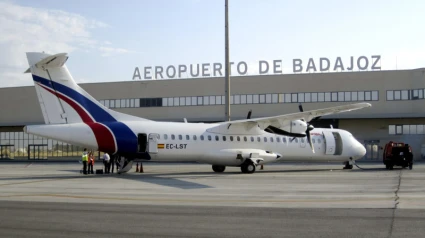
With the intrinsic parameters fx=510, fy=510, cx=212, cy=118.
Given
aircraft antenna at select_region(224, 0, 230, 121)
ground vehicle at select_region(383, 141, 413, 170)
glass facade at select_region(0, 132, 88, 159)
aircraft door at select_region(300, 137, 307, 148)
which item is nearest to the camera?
aircraft door at select_region(300, 137, 307, 148)

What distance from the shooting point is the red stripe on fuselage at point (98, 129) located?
27.5 metres

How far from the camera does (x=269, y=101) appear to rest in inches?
2502

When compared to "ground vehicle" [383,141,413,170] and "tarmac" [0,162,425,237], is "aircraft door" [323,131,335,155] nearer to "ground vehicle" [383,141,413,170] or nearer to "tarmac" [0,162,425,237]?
"ground vehicle" [383,141,413,170]

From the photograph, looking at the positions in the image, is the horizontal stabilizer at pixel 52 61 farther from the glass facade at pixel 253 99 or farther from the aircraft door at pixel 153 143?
the glass facade at pixel 253 99

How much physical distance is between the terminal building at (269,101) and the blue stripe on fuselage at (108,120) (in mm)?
35712

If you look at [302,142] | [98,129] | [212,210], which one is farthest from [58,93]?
[302,142]

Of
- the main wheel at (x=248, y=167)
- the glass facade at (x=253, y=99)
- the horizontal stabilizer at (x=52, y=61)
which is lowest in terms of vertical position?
the main wheel at (x=248, y=167)

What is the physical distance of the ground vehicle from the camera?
3703cm

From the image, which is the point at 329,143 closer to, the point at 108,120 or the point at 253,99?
the point at 108,120

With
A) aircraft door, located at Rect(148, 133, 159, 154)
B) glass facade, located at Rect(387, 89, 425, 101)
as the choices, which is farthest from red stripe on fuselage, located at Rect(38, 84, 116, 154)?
glass facade, located at Rect(387, 89, 425, 101)

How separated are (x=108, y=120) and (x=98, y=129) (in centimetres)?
124

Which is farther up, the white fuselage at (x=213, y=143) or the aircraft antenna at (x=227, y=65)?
the aircraft antenna at (x=227, y=65)

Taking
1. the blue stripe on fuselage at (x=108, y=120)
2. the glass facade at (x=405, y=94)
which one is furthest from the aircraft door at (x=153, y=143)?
the glass facade at (x=405, y=94)

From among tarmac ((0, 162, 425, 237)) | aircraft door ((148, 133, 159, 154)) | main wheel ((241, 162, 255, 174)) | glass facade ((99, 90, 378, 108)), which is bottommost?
tarmac ((0, 162, 425, 237))
